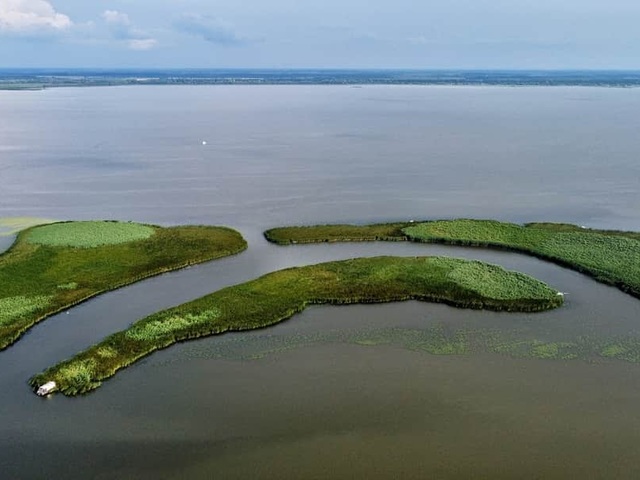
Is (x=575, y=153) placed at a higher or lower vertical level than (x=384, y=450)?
higher

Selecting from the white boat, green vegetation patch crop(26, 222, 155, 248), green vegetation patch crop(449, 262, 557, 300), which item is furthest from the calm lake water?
green vegetation patch crop(26, 222, 155, 248)

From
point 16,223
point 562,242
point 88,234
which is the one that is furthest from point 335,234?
point 16,223

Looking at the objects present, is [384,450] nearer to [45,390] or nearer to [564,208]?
[45,390]

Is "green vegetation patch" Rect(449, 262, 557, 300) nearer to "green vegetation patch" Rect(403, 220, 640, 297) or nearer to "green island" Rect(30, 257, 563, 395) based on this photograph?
"green island" Rect(30, 257, 563, 395)

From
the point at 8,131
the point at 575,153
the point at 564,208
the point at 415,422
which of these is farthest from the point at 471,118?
the point at 415,422

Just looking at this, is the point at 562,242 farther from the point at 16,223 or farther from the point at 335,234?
the point at 16,223
